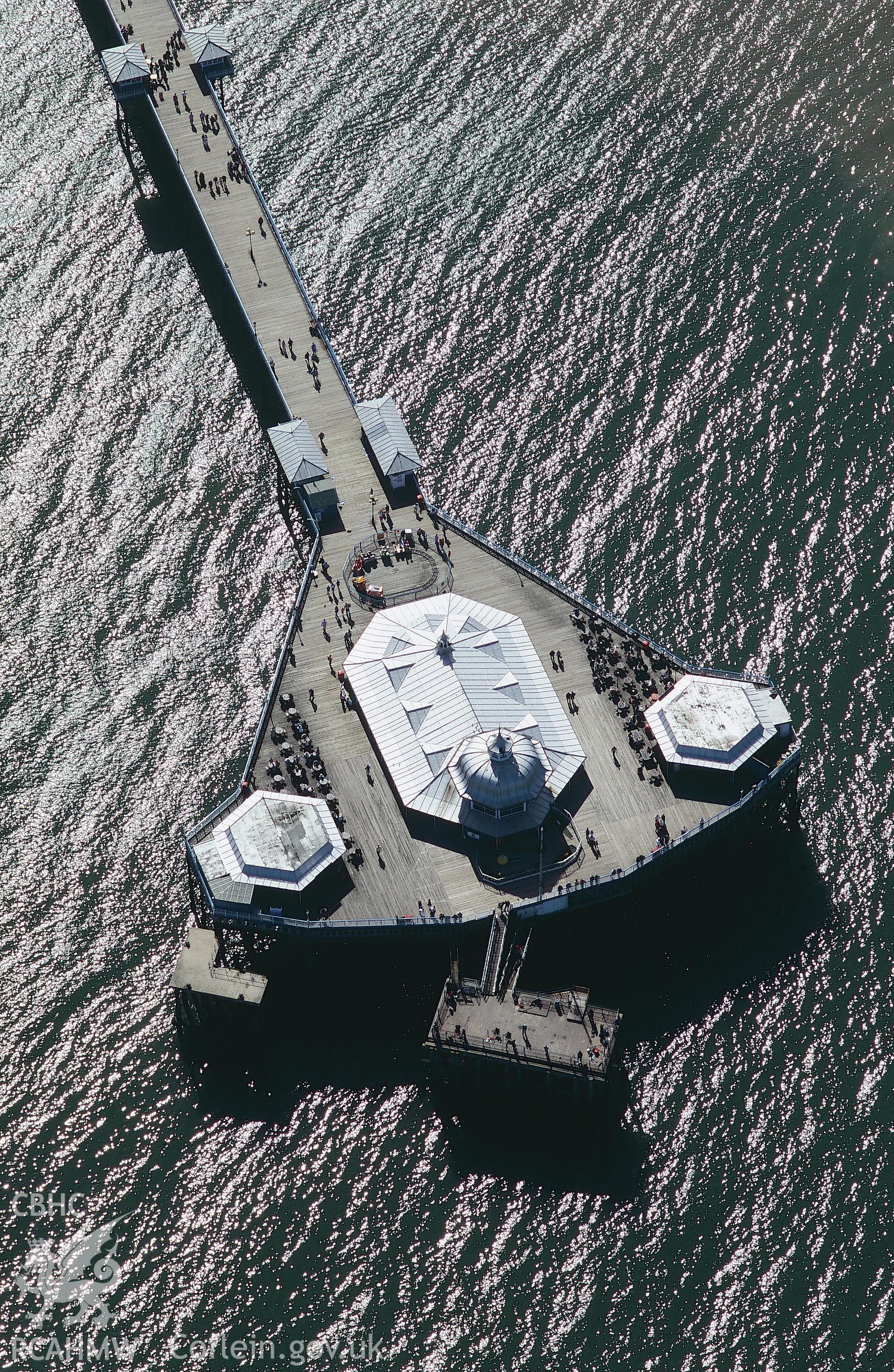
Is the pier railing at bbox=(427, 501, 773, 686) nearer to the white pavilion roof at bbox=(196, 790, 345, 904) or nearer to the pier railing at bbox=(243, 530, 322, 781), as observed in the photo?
the pier railing at bbox=(243, 530, 322, 781)


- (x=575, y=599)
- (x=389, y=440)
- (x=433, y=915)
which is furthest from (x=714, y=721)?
(x=389, y=440)

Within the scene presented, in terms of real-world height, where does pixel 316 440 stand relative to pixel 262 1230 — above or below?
above

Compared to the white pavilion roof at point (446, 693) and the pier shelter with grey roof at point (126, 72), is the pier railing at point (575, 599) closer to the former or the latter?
the white pavilion roof at point (446, 693)

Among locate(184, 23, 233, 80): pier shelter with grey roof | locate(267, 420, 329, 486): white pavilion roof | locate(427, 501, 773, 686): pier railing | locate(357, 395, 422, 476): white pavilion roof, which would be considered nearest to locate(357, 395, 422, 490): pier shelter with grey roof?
locate(357, 395, 422, 476): white pavilion roof

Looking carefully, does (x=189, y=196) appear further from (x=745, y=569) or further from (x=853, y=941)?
(x=853, y=941)

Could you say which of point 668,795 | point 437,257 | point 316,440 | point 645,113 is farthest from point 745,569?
point 645,113

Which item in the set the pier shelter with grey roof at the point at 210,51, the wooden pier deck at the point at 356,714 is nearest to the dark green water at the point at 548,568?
the pier shelter with grey roof at the point at 210,51
